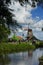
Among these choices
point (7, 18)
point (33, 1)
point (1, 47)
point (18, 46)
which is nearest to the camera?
point (33, 1)

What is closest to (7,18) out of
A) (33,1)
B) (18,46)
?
(33,1)

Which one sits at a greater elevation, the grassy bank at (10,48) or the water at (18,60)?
the water at (18,60)

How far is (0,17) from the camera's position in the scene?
4.44 metres

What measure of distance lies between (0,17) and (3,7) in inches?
7.3

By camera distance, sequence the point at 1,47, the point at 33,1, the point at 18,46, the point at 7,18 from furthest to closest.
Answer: the point at 18,46, the point at 1,47, the point at 7,18, the point at 33,1

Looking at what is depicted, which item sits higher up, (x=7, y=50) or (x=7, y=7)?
(x=7, y=7)

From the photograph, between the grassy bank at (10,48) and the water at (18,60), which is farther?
the grassy bank at (10,48)

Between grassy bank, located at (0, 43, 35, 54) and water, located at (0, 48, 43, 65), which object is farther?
grassy bank, located at (0, 43, 35, 54)

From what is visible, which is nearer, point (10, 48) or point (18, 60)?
point (18, 60)

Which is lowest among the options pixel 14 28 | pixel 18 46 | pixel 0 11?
pixel 18 46

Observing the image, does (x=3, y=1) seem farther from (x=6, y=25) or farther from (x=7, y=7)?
(x=6, y=25)

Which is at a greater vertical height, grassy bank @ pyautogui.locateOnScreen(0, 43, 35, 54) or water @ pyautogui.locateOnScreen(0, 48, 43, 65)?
water @ pyautogui.locateOnScreen(0, 48, 43, 65)

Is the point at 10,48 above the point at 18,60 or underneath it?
underneath

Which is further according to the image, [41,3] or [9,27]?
[9,27]
